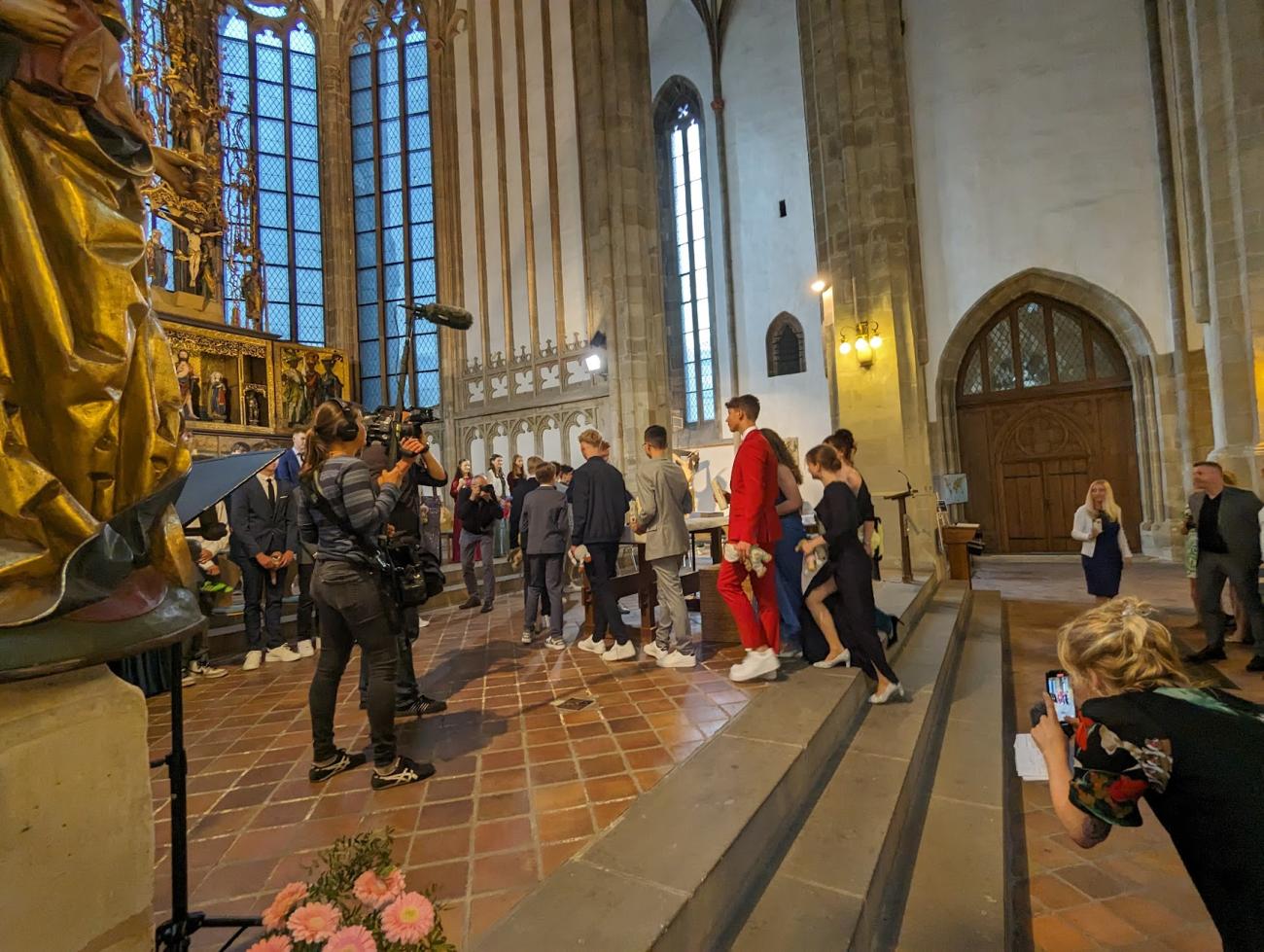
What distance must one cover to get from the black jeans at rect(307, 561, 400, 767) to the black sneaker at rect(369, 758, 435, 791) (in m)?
0.05

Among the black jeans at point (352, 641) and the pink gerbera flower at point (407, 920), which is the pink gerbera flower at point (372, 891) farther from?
the black jeans at point (352, 641)

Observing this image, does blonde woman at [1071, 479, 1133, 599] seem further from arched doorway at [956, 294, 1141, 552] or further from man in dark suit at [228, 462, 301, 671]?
man in dark suit at [228, 462, 301, 671]

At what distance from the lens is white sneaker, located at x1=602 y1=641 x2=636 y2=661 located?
4.58m

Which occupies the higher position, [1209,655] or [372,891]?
[372,891]

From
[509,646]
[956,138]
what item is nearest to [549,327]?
[956,138]

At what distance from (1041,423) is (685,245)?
913 cm

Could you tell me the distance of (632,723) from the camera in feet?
10.6

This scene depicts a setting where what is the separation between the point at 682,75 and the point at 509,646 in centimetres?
1605

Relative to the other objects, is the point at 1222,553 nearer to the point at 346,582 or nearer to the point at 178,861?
the point at 346,582

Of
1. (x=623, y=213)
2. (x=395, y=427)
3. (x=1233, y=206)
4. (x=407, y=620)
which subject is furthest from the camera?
(x=623, y=213)

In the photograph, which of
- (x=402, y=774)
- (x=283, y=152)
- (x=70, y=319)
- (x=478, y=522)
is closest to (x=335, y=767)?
(x=402, y=774)

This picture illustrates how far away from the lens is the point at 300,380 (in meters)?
13.1

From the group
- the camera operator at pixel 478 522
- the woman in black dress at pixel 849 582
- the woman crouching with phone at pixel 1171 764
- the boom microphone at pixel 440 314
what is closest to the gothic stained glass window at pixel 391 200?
the camera operator at pixel 478 522

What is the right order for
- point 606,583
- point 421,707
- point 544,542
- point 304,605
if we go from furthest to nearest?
point 544,542 < point 304,605 < point 606,583 < point 421,707
